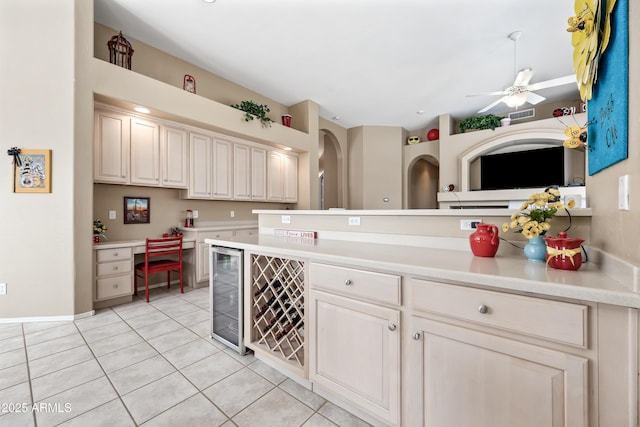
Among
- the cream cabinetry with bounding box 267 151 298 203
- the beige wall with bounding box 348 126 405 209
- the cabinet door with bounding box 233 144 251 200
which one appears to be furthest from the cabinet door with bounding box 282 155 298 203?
the beige wall with bounding box 348 126 405 209

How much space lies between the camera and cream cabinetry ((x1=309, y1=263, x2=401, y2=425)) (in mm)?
1260

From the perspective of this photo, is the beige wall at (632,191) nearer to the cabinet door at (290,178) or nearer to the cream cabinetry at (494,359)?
the cream cabinetry at (494,359)

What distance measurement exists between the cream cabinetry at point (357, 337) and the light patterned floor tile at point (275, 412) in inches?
6.8

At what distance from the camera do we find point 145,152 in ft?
11.5

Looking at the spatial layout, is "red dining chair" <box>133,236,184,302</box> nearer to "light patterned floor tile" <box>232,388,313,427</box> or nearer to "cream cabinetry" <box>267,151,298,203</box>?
"cream cabinetry" <box>267,151,298,203</box>

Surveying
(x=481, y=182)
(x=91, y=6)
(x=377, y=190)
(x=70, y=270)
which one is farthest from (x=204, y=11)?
(x=481, y=182)

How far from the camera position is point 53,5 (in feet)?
8.78

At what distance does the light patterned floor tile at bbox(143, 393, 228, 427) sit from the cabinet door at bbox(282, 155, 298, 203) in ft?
13.6

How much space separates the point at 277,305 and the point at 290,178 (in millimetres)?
3819

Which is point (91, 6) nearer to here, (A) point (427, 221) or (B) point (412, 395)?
(A) point (427, 221)

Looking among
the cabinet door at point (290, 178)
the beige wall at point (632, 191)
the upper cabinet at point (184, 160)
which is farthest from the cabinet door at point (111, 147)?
the beige wall at point (632, 191)

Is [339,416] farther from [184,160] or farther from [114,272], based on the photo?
[184,160]

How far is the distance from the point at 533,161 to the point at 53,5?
7.58 m

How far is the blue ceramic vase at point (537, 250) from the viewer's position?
125 cm
